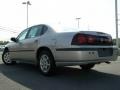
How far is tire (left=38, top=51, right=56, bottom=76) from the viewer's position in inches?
268

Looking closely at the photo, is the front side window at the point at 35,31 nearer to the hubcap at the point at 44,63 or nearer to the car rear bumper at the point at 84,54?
the hubcap at the point at 44,63

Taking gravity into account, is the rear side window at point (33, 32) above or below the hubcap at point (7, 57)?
above

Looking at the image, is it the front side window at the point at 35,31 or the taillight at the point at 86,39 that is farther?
the front side window at the point at 35,31

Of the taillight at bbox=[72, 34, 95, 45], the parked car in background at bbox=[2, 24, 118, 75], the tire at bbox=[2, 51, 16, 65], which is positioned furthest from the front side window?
the tire at bbox=[2, 51, 16, 65]

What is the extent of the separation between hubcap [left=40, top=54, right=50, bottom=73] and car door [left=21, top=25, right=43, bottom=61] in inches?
18.2

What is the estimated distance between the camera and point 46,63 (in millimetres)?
7055

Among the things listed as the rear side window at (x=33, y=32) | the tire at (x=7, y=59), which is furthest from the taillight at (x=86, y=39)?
the tire at (x=7, y=59)

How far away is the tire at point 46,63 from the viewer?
6805 millimetres

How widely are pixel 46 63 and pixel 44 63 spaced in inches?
4.1

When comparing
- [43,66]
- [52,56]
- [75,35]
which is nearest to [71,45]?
[75,35]

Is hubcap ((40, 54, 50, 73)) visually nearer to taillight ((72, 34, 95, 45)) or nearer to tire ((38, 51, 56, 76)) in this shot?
tire ((38, 51, 56, 76))

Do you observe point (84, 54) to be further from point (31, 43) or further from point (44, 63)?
point (31, 43)

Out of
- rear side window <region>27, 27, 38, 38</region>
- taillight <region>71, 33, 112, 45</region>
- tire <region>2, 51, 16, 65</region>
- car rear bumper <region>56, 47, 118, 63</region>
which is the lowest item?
tire <region>2, 51, 16, 65</region>

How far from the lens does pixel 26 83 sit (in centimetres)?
607
